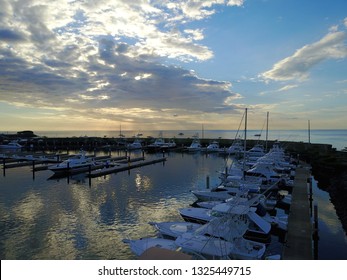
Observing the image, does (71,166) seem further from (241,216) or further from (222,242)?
(222,242)

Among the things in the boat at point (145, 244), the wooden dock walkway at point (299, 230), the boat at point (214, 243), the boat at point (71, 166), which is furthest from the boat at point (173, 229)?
the boat at point (71, 166)

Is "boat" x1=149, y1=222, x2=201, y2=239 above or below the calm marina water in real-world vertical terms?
above

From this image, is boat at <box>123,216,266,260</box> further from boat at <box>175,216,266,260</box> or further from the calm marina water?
the calm marina water

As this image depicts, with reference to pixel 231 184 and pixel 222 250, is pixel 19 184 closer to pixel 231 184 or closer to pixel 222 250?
pixel 231 184

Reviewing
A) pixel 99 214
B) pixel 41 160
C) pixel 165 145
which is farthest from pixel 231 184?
pixel 165 145

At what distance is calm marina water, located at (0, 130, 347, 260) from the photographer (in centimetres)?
1775

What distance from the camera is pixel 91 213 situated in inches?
965

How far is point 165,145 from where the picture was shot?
293 ft

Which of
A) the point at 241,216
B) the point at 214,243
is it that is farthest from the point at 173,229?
the point at 214,243

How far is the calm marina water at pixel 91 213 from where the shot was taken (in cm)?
1775

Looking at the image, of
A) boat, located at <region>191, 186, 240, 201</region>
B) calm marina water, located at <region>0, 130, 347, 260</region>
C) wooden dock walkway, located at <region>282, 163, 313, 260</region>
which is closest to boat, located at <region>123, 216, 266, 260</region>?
wooden dock walkway, located at <region>282, 163, 313, 260</region>

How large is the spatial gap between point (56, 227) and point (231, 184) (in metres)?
17.4

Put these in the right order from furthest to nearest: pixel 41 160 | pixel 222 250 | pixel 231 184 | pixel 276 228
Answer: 1. pixel 41 160
2. pixel 231 184
3. pixel 276 228
4. pixel 222 250
